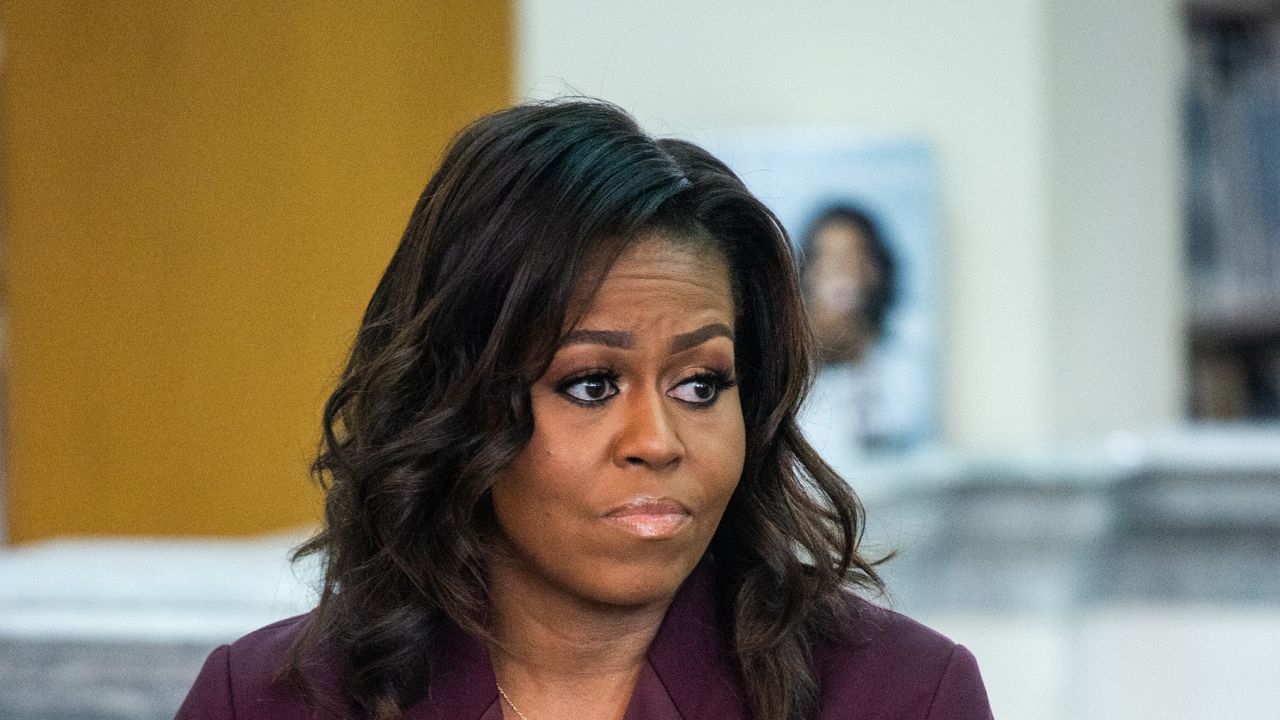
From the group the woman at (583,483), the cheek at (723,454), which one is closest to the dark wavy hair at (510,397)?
the woman at (583,483)

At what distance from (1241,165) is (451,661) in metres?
5.16

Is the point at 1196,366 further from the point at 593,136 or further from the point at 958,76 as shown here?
the point at 593,136

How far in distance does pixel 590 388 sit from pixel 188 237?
5.57 ft

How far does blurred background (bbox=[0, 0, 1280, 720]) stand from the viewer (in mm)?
3072

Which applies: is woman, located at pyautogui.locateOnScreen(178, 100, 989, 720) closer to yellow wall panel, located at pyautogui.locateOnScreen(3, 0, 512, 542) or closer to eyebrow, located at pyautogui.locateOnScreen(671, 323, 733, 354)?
eyebrow, located at pyautogui.locateOnScreen(671, 323, 733, 354)

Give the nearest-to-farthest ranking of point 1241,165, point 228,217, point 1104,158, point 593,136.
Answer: point 593,136 < point 228,217 < point 1104,158 < point 1241,165

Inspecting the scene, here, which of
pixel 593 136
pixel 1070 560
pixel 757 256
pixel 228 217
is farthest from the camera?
pixel 1070 560

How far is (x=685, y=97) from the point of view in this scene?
209 inches

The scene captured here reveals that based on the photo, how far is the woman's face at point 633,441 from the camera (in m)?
1.60

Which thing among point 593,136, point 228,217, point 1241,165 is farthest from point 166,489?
point 1241,165

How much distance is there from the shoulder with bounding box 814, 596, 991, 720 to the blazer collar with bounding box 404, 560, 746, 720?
94mm

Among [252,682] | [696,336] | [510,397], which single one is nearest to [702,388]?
[696,336]

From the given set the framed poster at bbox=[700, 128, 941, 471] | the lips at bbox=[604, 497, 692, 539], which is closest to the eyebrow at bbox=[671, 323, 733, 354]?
the lips at bbox=[604, 497, 692, 539]

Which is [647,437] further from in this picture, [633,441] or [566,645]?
[566,645]
